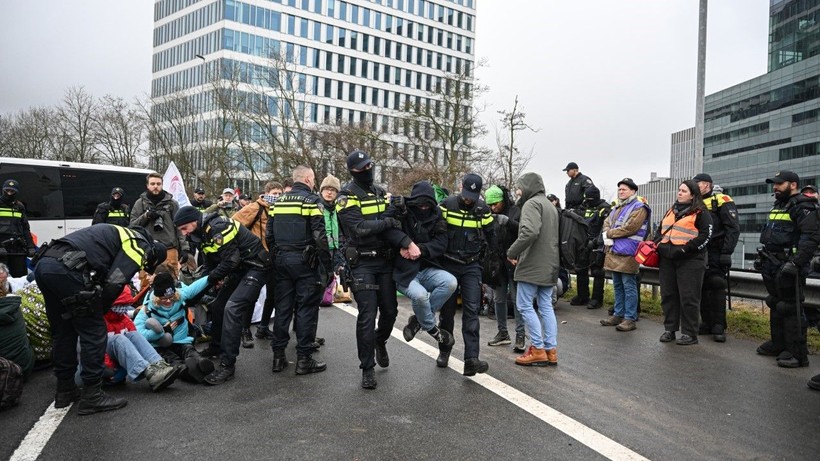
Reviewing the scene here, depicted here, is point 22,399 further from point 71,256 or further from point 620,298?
point 620,298

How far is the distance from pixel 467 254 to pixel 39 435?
376cm

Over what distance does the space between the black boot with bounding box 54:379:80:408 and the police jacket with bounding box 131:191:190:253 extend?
4.20 meters

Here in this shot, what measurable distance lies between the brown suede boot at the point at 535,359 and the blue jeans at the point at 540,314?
→ 5cm

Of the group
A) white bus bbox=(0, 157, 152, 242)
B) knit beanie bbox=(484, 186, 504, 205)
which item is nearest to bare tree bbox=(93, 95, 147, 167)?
white bus bbox=(0, 157, 152, 242)

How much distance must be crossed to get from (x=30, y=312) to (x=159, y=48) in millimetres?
79046

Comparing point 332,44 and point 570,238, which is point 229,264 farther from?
point 332,44

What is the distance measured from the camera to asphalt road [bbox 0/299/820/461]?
13.6 feet

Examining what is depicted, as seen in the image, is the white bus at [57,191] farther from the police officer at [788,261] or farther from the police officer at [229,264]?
the police officer at [788,261]

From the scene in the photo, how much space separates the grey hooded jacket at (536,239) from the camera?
645 cm

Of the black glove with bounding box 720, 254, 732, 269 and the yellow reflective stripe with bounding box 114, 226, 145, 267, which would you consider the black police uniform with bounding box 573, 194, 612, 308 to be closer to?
the black glove with bounding box 720, 254, 732, 269

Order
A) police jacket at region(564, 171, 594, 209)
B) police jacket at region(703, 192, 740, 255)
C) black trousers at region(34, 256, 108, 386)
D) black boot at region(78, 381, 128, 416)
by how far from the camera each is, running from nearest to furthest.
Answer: black trousers at region(34, 256, 108, 386) < black boot at region(78, 381, 128, 416) < police jacket at region(703, 192, 740, 255) < police jacket at region(564, 171, 594, 209)

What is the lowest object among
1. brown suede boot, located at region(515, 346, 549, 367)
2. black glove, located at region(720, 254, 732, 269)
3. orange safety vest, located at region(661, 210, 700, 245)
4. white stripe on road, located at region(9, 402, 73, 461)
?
white stripe on road, located at region(9, 402, 73, 461)

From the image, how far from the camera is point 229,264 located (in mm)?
6047

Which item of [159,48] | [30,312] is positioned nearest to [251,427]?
[30,312]
